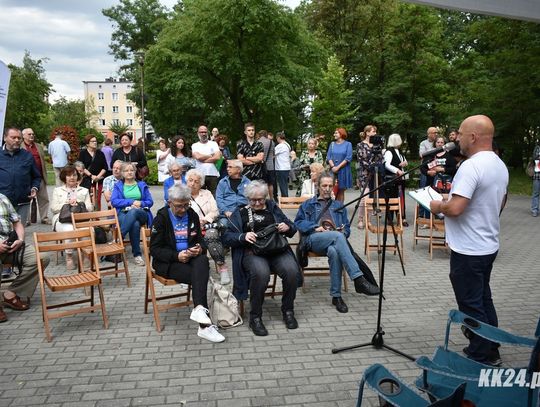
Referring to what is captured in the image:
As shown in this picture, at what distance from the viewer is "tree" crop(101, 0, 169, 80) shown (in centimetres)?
3906

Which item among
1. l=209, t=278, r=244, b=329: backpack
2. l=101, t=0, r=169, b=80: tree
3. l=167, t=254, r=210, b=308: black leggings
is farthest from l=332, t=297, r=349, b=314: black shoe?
l=101, t=0, r=169, b=80: tree

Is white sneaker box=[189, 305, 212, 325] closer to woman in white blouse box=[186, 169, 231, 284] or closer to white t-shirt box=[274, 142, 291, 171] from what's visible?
woman in white blouse box=[186, 169, 231, 284]

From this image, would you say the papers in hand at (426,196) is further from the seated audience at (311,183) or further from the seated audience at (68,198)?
the seated audience at (68,198)

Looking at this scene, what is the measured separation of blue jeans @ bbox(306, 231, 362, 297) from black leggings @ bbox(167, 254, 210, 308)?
1.42 metres

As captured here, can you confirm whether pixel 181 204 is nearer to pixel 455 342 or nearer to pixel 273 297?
pixel 273 297

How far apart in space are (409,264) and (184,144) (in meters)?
4.50

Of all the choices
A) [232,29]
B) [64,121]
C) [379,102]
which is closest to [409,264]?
[232,29]

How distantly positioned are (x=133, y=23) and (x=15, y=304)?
39.6 m

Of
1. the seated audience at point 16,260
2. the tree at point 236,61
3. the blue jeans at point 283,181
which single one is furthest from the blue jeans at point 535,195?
the tree at point 236,61

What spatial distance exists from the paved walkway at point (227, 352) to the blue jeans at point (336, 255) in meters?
0.33

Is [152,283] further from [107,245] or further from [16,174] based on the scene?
[16,174]

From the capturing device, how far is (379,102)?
3089 cm

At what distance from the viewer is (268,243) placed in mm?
4789

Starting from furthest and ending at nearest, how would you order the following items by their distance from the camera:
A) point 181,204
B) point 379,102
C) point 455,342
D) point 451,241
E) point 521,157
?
1. point 379,102
2. point 521,157
3. point 181,204
4. point 455,342
5. point 451,241
